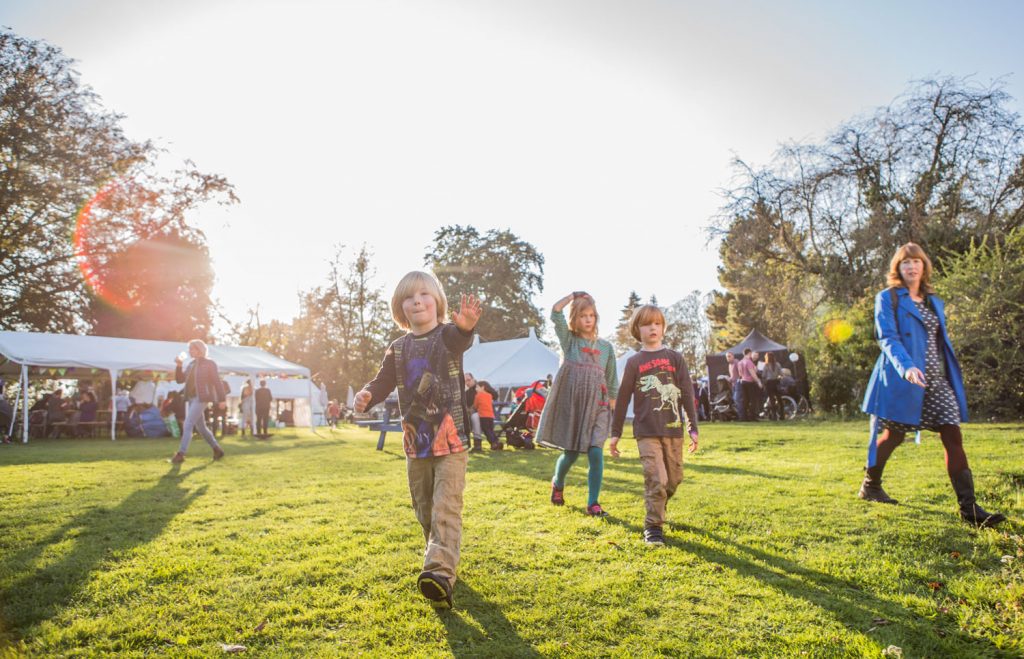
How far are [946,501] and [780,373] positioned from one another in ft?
43.0

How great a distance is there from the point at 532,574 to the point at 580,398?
2009 millimetres

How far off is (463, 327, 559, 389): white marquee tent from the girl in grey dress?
643 inches

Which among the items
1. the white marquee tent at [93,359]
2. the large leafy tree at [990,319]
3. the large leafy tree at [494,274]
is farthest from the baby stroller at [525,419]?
the large leafy tree at [494,274]

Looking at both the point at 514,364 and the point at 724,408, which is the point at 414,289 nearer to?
the point at 724,408

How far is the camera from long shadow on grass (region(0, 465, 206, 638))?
9.82ft

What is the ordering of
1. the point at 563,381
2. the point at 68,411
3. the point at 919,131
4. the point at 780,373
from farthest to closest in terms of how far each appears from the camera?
the point at 919,131 → the point at 68,411 → the point at 780,373 → the point at 563,381

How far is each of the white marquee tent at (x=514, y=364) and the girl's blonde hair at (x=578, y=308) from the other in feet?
53.9

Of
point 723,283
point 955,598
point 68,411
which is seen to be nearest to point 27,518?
point 955,598

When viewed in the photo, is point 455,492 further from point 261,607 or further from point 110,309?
point 110,309

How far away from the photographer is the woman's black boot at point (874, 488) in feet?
16.5

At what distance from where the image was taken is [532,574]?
349 cm

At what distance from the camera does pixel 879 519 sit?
14.6 feet

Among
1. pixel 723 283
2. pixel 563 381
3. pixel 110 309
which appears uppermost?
pixel 723 283

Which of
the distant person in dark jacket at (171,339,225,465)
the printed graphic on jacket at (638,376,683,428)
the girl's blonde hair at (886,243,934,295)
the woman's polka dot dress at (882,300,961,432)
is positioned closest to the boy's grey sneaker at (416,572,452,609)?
the printed graphic on jacket at (638,376,683,428)
